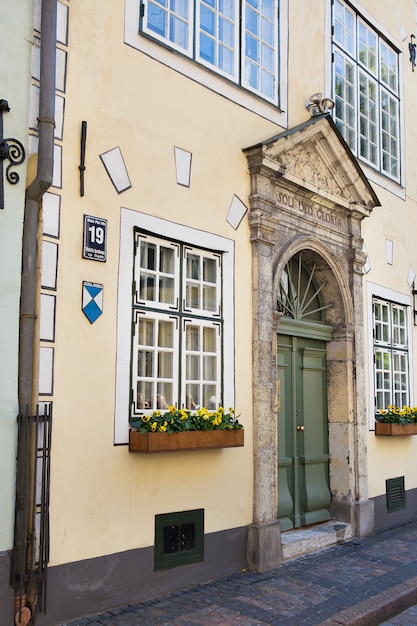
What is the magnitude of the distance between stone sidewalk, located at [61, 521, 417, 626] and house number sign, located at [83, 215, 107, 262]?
2713 millimetres

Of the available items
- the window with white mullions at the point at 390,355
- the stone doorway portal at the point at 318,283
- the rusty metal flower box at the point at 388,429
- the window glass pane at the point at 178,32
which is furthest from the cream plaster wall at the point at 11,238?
the window with white mullions at the point at 390,355

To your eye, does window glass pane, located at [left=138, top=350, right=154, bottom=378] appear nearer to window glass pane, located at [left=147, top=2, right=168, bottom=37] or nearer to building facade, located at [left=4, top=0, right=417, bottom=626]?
building facade, located at [left=4, top=0, right=417, bottom=626]

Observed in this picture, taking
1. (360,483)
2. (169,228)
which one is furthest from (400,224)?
(169,228)

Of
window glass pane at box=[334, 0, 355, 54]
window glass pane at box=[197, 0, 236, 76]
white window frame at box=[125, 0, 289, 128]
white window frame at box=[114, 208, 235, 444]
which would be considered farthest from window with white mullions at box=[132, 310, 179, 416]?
window glass pane at box=[334, 0, 355, 54]

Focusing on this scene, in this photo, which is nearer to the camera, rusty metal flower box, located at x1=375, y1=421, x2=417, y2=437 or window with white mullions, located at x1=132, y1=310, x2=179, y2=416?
window with white mullions, located at x1=132, y1=310, x2=179, y2=416

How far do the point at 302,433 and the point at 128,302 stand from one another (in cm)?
330

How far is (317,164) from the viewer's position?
7.88 m

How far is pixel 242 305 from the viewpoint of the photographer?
6641 mm

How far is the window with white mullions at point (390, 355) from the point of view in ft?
29.9

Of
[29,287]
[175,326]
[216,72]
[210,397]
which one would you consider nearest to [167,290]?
[175,326]

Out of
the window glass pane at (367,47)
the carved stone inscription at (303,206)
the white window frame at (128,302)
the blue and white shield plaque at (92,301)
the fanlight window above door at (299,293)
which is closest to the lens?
the blue and white shield plaque at (92,301)

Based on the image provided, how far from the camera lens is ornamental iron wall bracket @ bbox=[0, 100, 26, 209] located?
463cm

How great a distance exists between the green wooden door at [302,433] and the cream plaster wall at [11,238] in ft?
11.8

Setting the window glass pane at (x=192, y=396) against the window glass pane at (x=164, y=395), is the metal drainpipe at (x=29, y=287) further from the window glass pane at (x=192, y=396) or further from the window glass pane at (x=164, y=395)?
the window glass pane at (x=192, y=396)
